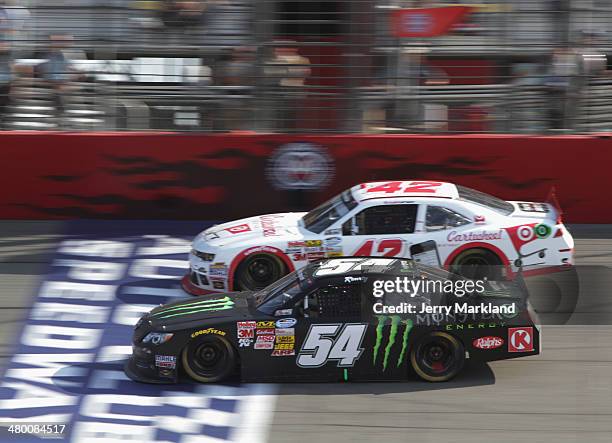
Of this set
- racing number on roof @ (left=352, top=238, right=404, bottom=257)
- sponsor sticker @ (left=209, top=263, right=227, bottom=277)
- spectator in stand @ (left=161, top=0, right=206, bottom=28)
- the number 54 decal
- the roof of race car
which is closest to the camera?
the number 54 decal

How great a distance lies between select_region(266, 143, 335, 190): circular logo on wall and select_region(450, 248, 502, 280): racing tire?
3.74m

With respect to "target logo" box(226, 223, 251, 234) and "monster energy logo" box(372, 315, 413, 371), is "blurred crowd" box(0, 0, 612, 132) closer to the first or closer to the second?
"target logo" box(226, 223, 251, 234)

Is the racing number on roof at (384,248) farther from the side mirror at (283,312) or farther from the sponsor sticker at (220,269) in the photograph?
the side mirror at (283,312)

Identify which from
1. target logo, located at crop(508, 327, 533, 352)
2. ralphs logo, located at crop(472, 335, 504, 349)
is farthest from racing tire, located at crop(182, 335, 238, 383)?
target logo, located at crop(508, 327, 533, 352)

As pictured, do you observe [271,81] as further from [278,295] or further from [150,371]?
[150,371]

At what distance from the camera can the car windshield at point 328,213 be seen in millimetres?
10820

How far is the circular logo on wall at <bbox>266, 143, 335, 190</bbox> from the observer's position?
549 inches

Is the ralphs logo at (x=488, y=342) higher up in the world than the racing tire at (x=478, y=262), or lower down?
lower down

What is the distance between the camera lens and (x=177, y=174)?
14.1 metres

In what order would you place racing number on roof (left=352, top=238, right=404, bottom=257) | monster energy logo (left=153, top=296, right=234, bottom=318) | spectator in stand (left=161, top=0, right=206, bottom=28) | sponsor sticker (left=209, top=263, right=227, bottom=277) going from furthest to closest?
1. spectator in stand (left=161, top=0, right=206, bottom=28)
2. sponsor sticker (left=209, top=263, right=227, bottom=277)
3. racing number on roof (left=352, top=238, right=404, bottom=257)
4. monster energy logo (left=153, top=296, right=234, bottom=318)

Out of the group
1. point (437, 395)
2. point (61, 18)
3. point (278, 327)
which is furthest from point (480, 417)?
point (61, 18)

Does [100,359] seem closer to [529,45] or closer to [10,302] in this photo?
[10,302]

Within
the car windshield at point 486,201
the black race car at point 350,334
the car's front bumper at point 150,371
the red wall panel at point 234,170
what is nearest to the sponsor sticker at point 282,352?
the black race car at point 350,334

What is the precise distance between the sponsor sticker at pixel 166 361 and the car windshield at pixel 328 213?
2.82m
